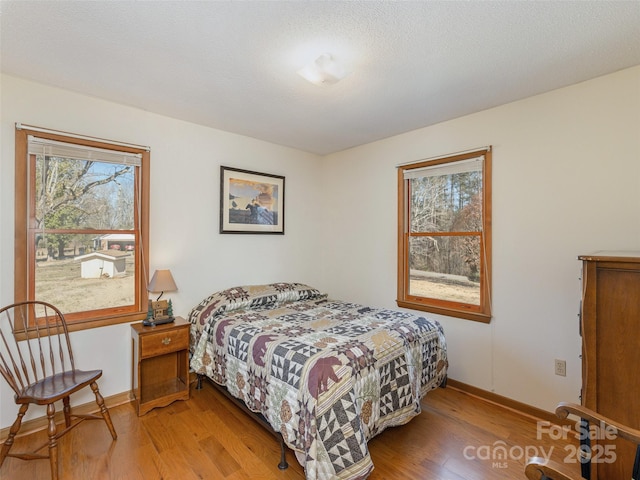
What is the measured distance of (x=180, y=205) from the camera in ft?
9.57

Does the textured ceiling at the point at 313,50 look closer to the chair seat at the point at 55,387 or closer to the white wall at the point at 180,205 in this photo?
the white wall at the point at 180,205

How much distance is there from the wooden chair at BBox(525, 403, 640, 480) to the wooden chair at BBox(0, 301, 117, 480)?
7.67 ft

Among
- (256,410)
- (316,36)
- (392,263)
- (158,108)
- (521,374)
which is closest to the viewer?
(316,36)

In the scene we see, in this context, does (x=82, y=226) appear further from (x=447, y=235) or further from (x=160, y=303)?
(x=447, y=235)

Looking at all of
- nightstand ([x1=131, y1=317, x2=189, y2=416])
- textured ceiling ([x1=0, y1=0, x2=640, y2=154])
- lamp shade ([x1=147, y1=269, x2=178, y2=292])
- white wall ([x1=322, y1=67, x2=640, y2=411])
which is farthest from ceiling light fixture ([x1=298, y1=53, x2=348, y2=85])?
nightstand ([x1=131, y1=317, x2=189, y2=416])

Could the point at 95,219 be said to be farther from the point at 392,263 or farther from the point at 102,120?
the point at 392,263

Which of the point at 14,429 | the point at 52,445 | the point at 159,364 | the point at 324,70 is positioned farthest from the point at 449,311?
the point at 14,429

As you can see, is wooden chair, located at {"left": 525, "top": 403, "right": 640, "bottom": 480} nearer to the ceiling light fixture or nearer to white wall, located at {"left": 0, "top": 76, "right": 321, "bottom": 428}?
the ceiling light fixture

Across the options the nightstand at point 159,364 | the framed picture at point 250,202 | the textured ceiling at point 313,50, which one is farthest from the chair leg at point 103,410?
the textured ceiling at point 313,50

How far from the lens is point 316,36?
1.70 meters

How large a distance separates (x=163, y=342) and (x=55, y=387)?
681 mm

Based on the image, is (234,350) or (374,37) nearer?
(374,37)

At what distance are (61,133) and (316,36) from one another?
204 centimetres

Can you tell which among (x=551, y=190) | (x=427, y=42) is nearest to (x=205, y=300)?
(x=427, y=42)
